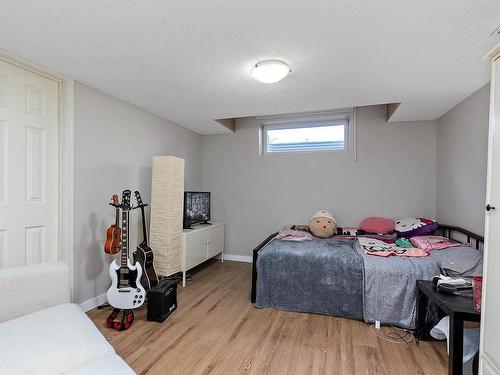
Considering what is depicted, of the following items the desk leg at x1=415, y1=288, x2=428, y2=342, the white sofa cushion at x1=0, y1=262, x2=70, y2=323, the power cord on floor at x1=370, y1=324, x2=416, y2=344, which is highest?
the white sofa cushion at x1=0, y1=262, x2=70, y2=323

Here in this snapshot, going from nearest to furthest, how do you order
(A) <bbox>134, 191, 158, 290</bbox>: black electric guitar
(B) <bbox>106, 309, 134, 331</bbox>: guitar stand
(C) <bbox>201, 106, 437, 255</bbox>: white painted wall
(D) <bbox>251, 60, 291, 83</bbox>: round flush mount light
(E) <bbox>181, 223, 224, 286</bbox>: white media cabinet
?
(D) <bbox>251, 60, 291, 83</bbox>: round flush mount light, (B) <bbox>106, 309, 134, 331</bbox>: guitar stand, (A) <bbox>134, 191, 158, 290</bbox>: black electric guitar, (E) <bbox>181, 223, 224, 286</bbox>: white media cabinet, (C) <bbox>201, 106, 437, 255</bbox>: white painted wall

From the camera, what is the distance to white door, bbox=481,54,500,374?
Answer: 4.07 feet

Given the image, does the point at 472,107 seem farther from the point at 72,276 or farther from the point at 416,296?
the point at 72,276

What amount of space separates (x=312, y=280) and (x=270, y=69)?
198 cm

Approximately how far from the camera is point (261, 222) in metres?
4.36

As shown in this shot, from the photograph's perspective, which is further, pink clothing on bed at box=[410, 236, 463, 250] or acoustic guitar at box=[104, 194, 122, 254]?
pink clothing on bed at box=[410, 236, 463, 250]

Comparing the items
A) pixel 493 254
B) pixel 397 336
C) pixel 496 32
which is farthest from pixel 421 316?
pixel 496 32

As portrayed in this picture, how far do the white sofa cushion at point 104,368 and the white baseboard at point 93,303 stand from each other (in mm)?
1577

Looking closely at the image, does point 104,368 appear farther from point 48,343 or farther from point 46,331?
point 46,331

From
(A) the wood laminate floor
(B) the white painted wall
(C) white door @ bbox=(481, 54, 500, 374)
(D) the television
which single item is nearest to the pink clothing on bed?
(B) the white painted wall

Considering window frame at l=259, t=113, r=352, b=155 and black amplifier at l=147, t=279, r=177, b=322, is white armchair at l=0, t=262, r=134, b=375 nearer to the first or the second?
black amplifier at l=147, t=279, r=177, b=322

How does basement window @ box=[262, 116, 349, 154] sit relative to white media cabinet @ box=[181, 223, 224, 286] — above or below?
above

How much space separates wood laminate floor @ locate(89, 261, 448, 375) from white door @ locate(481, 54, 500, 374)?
663mm

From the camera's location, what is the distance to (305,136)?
13.8 feet
